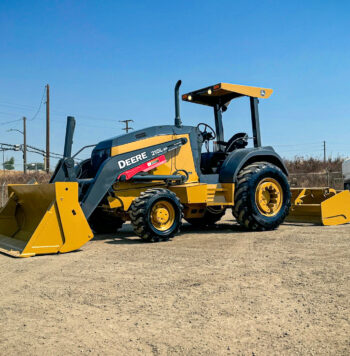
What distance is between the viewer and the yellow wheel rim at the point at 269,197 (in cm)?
859

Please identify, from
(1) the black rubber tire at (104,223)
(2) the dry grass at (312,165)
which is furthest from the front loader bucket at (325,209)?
(2) the dry grass at (312,165)

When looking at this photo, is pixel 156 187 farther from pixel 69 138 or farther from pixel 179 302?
pixel 179 302

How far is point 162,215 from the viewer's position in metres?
7.22

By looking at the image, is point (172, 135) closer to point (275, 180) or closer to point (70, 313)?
point (275, 180)

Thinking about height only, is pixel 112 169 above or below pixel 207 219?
above

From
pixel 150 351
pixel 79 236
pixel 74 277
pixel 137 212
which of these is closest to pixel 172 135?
pixel 137 212

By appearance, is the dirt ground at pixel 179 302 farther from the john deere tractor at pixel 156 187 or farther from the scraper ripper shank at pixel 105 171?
the scraper ripper shank at pixel 105 171

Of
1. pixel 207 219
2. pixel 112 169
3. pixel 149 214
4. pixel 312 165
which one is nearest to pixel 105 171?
pixel 112 169

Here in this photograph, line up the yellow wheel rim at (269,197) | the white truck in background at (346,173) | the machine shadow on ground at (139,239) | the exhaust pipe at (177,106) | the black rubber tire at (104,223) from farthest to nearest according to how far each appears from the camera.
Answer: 1. the white truck in background at (346,173)
2. the black rubber tire at (104,223)
3. the yellow wheel rim at (269,197)
4. the exhaust pipe at (177,106)
5. the machine shadow on ground at (139,239)

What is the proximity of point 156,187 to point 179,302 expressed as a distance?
172 inches

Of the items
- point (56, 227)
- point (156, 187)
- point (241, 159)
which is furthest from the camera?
point (241, 159)

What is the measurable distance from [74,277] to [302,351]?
2.77 meters

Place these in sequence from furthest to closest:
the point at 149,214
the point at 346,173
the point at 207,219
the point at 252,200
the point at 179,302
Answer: the point at 346,173
the point at 207,219
the point at 252,200
the point at 149,214
the point at 179,302

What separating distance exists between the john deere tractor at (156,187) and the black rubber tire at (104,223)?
21 millimetres
